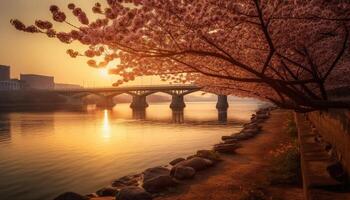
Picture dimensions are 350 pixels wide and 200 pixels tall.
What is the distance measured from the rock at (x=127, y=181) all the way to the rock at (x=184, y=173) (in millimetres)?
3432

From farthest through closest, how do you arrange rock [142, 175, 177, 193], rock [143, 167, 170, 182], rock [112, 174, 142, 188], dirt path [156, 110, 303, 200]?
rock [112, 174, 142, 188] → rock [143, 167, 170, 182] → rock [142, 175, 177, 193] → dirt path [156, 110, 303, 200]

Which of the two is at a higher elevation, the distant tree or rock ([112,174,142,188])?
the distant tree

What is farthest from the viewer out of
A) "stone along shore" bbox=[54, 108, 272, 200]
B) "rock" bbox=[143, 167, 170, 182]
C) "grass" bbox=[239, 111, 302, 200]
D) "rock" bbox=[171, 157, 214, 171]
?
"rock" bbox=[143, 167, 170, 182]

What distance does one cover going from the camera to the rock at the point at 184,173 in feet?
57.6

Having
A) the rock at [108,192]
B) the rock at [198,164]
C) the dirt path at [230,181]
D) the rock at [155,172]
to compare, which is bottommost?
the rock at [108,192]

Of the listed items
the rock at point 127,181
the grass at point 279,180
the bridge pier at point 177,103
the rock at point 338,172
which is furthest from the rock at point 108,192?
the bridge pier at point 177,103

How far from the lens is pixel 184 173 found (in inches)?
696

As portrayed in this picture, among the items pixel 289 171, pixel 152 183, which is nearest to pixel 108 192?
pixel 152 183

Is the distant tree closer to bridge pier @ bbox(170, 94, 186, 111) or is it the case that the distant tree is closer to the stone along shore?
the stone along shore

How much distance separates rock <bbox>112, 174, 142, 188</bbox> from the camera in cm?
2069

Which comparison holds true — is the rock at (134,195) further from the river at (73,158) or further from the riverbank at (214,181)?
the river at (73,158)

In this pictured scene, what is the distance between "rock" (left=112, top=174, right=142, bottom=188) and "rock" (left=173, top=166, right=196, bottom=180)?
11.3 feet

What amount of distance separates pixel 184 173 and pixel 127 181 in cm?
545

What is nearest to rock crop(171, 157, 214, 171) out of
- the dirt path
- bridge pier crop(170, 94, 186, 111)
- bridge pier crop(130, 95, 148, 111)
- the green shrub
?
the dirt path
